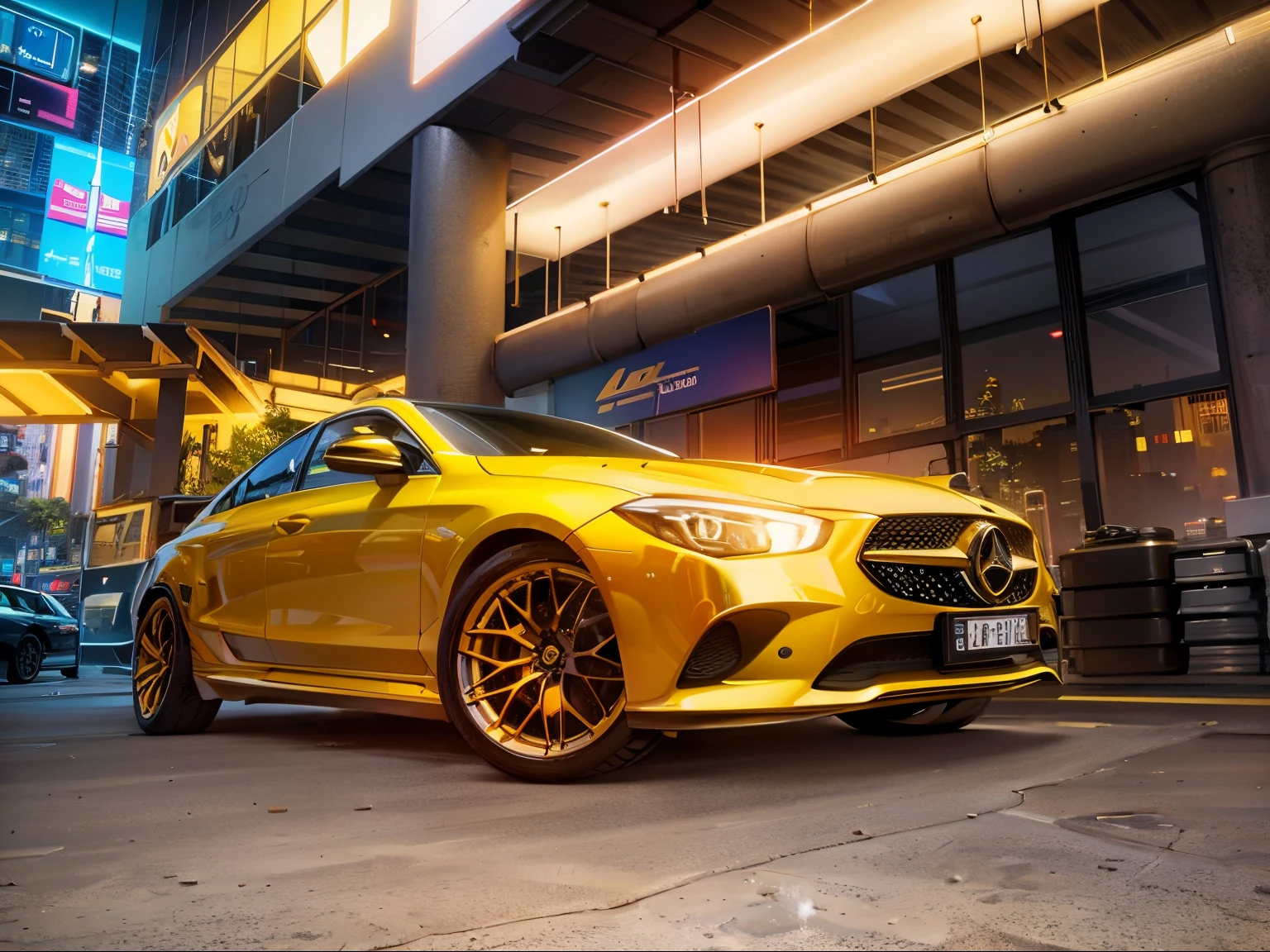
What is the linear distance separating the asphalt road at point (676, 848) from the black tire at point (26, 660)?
9.89m

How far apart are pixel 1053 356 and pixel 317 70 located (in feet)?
43.9

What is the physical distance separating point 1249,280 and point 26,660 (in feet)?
45.8

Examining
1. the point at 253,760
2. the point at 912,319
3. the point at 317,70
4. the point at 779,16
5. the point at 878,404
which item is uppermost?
the point at 317,70

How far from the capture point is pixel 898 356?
11305mm

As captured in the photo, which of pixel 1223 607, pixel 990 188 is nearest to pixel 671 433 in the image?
pixel 990 188

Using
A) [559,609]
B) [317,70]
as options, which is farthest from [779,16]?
[317,70]

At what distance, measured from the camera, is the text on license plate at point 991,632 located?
287cm

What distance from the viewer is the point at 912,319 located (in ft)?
37.0

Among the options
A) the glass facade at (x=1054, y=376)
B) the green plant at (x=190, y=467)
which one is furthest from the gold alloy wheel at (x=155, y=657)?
the green plant at (x=190, y=467)

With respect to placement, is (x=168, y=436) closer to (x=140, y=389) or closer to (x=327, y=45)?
(x=140, y=389)

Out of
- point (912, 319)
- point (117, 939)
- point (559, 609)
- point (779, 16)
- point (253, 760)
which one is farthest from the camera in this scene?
point (912, 319)

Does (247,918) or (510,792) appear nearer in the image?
(247,918)

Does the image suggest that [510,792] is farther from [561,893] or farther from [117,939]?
[117,939]

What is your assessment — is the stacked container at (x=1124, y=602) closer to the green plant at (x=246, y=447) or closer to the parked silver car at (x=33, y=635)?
the parked silver car at (x=33, y=635)
